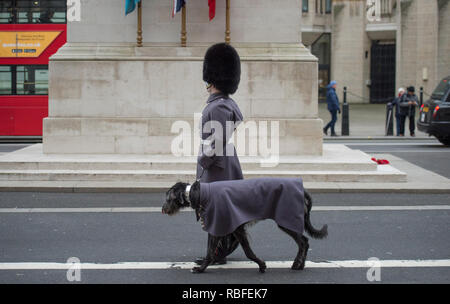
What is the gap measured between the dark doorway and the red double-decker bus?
26.4 m

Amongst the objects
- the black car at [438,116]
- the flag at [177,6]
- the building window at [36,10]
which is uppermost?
the building window at [36,10]

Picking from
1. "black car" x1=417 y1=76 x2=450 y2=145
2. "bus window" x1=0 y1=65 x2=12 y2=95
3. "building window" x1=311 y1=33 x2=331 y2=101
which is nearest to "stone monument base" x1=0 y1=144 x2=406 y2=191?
"black car" x1=417 y1=76 x2=450 y2=145

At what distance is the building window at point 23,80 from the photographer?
20.2 m

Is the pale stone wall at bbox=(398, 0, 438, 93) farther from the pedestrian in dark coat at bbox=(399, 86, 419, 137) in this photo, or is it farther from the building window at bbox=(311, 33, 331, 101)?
the pedestrian in dark coat at bbox=(399, 86, 419, 137)

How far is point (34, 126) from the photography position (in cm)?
2081

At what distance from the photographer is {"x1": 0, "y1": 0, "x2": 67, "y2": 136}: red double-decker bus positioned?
769 inches

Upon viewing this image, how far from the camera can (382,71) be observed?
140 feet

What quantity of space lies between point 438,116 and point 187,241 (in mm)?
12917

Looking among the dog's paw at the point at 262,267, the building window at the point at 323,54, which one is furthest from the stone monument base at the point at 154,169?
the building window at the point at 323,54

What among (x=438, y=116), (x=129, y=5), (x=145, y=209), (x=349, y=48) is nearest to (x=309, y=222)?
(x=145, y=209)

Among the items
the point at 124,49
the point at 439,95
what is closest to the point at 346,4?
the point at 439,95

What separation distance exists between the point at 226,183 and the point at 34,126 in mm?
16012

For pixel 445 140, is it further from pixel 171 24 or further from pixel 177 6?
pixel 177 6

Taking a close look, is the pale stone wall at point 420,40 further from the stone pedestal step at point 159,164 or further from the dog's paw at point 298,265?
the dog's paw at point 298,265
